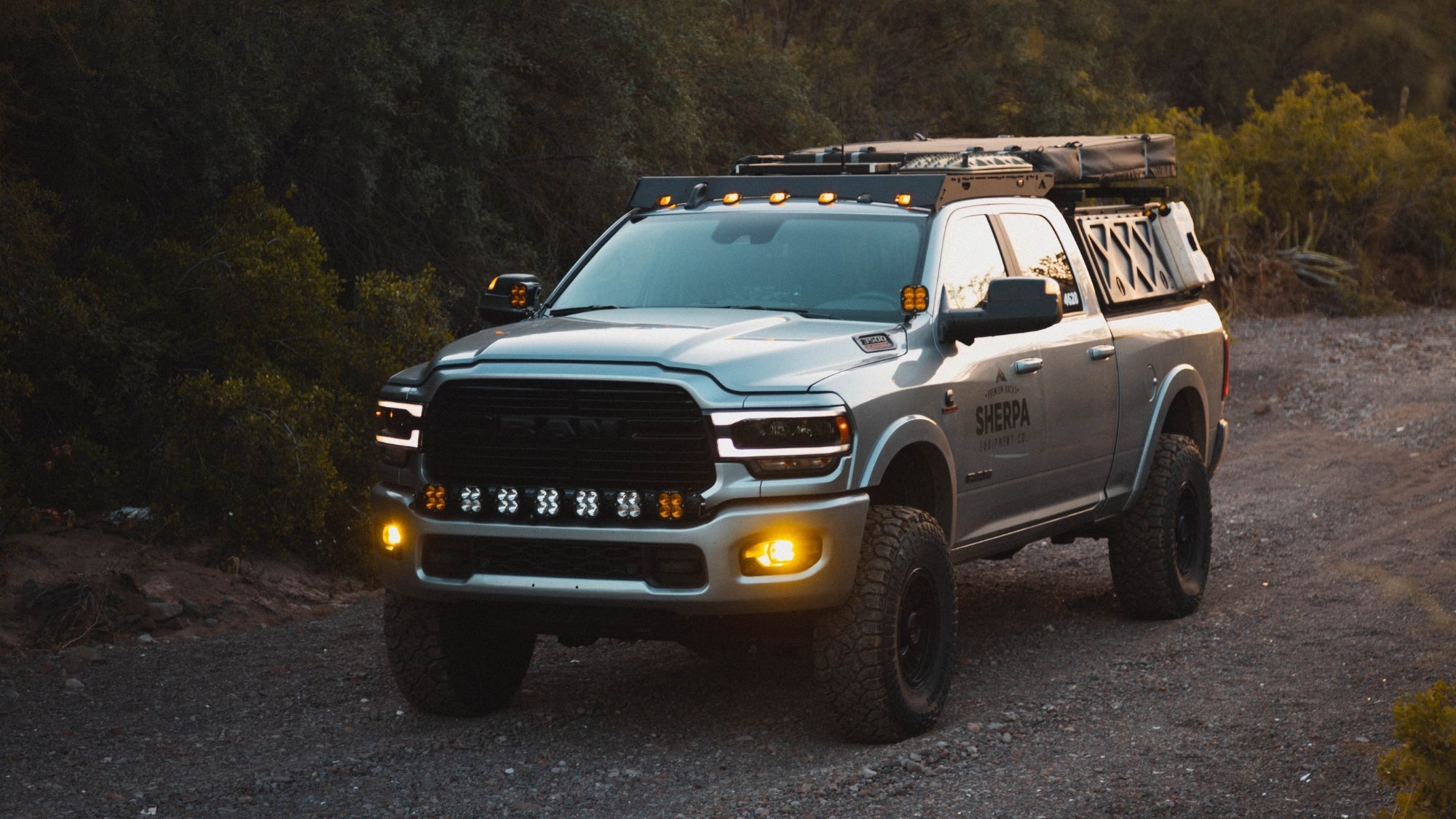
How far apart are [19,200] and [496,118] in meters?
4.33

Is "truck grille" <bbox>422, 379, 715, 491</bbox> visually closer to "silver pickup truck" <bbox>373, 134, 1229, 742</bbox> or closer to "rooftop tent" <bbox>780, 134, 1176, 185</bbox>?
"silver pickup truck" <bbox>373, 134, 1229, 742</bbox>

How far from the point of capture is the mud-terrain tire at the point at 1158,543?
807cm

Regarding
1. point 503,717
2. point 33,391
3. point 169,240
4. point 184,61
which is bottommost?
point 503,717

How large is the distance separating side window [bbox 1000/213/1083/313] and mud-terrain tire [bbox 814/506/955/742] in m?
1.68

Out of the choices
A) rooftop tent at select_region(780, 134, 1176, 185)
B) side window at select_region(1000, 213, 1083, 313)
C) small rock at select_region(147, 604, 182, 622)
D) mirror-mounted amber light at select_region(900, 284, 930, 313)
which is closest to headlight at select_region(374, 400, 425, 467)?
mirror-mounted amber light at select_region(900, 284, 930, 313)

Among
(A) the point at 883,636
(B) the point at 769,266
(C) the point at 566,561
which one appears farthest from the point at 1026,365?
(C) the point at 566,561

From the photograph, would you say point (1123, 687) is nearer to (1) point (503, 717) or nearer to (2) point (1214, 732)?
(2) point (1214, 732)

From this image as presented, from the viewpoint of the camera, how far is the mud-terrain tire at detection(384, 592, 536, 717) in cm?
626

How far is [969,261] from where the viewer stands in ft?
22.8

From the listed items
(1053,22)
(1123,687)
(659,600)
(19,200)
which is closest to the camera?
(659,600)

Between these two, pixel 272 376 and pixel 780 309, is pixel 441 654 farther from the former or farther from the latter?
pixel 272 376

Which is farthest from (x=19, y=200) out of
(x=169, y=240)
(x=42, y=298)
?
(x=169, y=240)

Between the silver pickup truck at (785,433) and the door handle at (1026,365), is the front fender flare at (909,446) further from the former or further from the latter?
the door handle at (1026,365)

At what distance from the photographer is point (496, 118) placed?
12.8 meters
